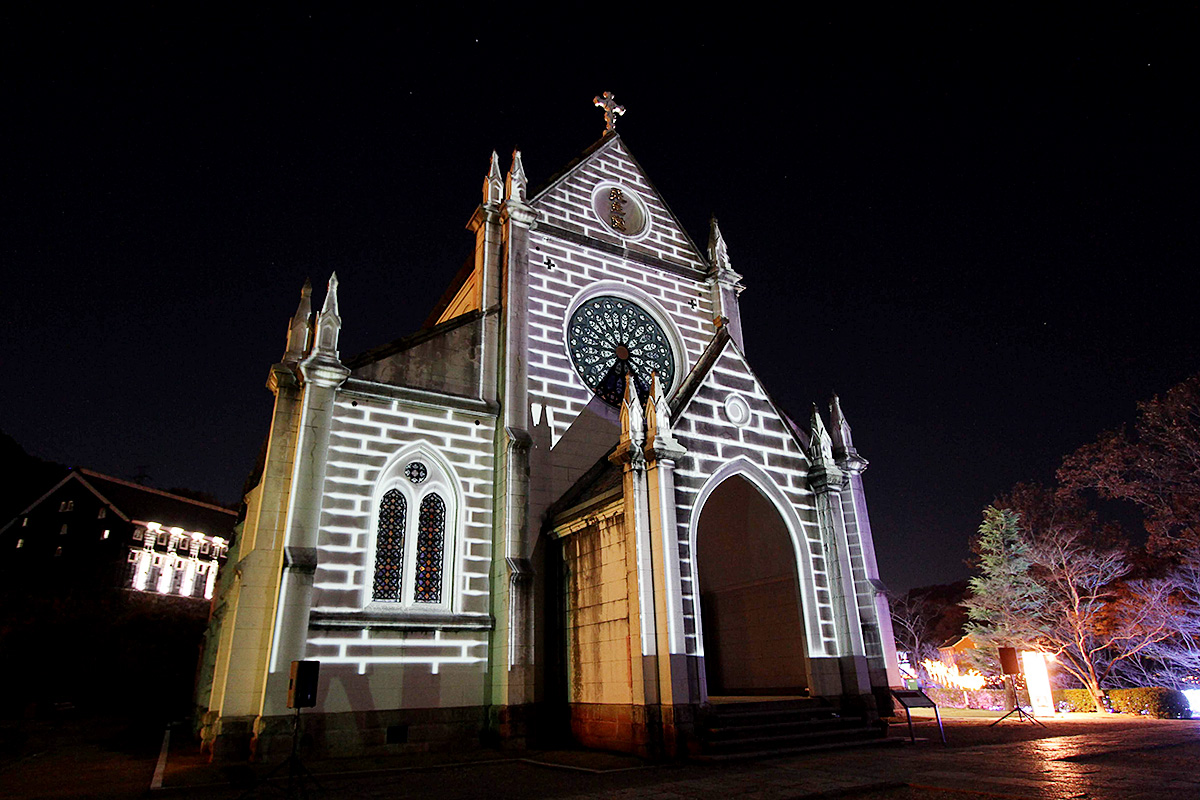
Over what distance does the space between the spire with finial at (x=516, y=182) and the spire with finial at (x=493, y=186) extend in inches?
8.5

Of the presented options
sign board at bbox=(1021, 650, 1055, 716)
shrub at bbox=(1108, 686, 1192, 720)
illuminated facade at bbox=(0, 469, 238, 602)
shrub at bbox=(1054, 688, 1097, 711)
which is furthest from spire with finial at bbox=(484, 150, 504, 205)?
illuminated facade at bbox=(0, 469, 238, 602)

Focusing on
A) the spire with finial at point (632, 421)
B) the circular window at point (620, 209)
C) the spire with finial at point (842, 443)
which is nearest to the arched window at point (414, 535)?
the spire with finial at point (632, 421)

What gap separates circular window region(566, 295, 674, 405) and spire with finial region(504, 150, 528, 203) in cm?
382

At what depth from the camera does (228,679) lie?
532 inches

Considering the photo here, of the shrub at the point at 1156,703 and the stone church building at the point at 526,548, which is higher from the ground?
the stone church building at the point at 526,548

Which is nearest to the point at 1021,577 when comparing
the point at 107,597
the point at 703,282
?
the point at 703,282

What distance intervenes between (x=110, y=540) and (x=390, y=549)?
148 ft

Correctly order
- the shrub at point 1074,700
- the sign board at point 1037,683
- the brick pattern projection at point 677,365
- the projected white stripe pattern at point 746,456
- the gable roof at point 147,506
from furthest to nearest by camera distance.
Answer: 1. the gable roof at point 147,506
2. the shrub at point 1074,700
3. the sign board at point 1037,683
4. the brick pattern projection at point 677,365
5. the projected white stripe pattern at point 746,456

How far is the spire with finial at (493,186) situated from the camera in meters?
21.3

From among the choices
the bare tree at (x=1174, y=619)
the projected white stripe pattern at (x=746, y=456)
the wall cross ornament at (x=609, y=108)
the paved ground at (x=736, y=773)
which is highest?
the wall cross ornament at (x=609, y=108)

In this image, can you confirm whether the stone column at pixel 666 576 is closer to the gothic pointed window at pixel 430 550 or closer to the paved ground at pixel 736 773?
the paved ground at pixel 736 773

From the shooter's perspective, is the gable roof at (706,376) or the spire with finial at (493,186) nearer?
the gable roof at (706,376)

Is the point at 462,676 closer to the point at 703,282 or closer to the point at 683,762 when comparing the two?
the point at 683,762

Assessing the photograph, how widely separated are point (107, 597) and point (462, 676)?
41.9m
